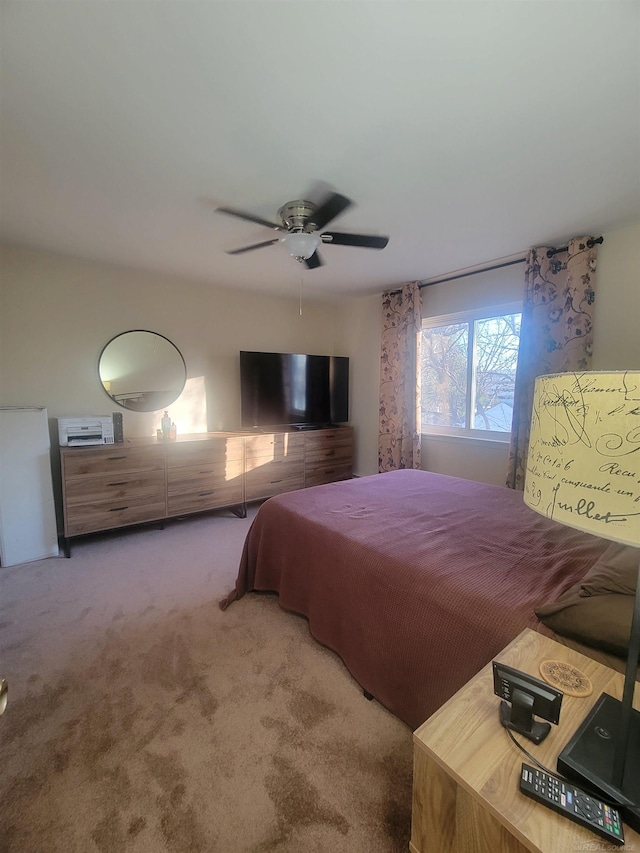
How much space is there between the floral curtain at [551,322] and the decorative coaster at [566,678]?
2192 millimetres

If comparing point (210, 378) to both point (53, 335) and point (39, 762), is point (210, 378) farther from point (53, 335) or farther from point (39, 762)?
point (39, 762)

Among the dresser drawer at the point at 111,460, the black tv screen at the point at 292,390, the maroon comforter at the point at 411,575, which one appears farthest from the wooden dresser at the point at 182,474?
the maroon comforter at the point at 411,575

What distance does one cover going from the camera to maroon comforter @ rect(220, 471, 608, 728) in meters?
1.29

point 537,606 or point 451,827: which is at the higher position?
point 537,606

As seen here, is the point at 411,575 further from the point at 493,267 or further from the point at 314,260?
the point at 493,267

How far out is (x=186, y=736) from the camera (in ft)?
4.66

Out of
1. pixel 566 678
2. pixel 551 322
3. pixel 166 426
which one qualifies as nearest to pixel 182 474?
pixel 166 426

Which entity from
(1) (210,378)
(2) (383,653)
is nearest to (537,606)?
(2) (383,653)

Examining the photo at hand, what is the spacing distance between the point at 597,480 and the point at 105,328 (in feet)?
12.6

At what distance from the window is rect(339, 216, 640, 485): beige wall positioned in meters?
0.14

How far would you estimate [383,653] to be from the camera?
1517mm

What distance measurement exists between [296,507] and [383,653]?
884 millimetres

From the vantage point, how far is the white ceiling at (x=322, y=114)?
3.76 ft

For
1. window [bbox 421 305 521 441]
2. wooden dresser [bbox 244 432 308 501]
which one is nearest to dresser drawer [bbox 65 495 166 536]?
wooden dresser [bbox 244 432 308 501]
